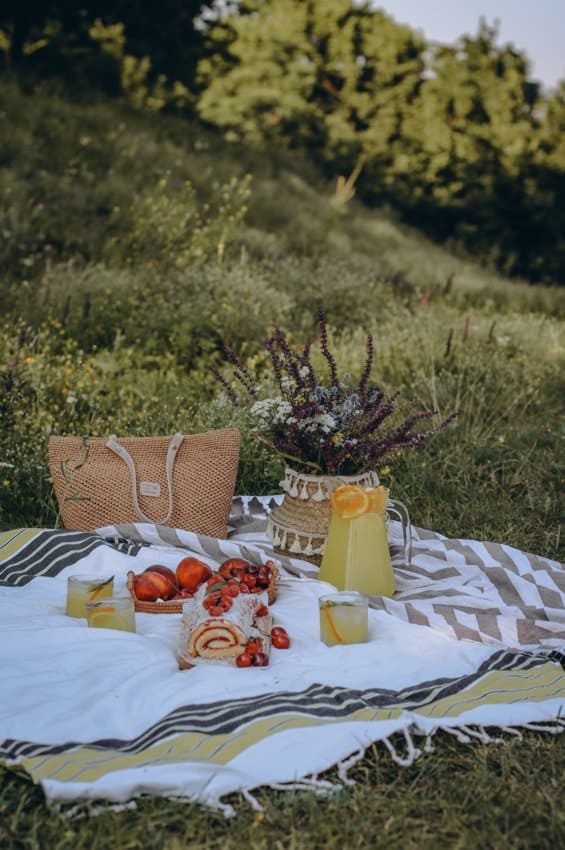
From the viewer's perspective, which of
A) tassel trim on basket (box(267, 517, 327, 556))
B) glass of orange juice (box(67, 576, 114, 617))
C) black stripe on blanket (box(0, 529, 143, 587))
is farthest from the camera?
tassel trim on basket (box(267, 517, 327, 556))

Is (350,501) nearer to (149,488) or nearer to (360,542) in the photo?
(360,542)

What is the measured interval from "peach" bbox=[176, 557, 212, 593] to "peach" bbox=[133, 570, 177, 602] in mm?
49

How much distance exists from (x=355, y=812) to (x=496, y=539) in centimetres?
221

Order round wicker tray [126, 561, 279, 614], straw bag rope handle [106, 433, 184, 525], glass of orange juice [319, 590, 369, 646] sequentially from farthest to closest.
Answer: straw bag rope handle [106, 433, 184, 525] < round wicker tray [126, 561, 279, 614] < glass of orange juice [319, 590, 369, 646]

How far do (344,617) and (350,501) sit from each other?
1.70ft

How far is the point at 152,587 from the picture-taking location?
9.42 ft

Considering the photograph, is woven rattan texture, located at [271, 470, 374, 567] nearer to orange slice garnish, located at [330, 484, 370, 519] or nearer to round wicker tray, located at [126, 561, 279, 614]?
orange slice garnish, located at [330, 484, 370, 519]

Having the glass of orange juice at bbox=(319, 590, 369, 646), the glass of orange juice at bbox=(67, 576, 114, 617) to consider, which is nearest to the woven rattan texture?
the glass of orange juice at bbox=(319, 590, 369, 646)

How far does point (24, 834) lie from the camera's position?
186 cm

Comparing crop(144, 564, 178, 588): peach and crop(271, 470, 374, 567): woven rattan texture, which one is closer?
crop(144, 564, 178, 588): peach

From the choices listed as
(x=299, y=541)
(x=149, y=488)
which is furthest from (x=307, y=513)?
(x=149, y=488)

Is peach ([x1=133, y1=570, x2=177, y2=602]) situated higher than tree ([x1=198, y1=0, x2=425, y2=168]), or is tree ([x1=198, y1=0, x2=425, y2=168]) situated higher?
tree ([x1=198, y1=0, x2=425, y2=168])

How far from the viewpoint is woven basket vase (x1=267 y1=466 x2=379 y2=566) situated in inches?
129

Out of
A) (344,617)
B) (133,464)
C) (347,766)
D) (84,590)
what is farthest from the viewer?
(133,464)
